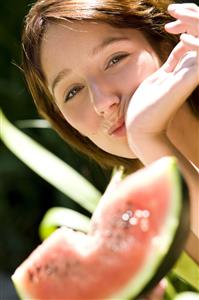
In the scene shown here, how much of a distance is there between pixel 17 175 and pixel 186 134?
4.86ft

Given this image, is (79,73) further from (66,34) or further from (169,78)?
(169,78)

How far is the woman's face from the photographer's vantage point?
3.56 ft

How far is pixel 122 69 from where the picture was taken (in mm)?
1106

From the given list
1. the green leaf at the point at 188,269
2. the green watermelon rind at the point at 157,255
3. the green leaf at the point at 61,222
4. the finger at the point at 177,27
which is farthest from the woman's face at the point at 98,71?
the green leaf at the point at 61,222

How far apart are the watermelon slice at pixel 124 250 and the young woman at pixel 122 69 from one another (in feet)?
0.62

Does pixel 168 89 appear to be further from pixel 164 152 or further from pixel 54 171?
pixel 54 171

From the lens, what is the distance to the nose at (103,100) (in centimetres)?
106

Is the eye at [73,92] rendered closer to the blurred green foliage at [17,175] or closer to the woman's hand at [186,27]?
the woman's hand at [186,27]

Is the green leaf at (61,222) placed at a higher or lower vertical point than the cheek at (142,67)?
lower

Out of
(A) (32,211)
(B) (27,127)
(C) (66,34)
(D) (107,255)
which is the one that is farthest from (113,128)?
(A) (32,211)

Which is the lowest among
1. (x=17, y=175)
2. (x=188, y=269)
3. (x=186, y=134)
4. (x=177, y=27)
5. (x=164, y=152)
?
(x=17, y=175)

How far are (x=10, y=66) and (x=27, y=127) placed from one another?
1.00 ft

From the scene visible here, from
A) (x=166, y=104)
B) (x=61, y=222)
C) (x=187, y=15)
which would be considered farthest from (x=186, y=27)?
(x=61, y=222)

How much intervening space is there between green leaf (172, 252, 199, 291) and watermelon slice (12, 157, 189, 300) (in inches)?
20.8
